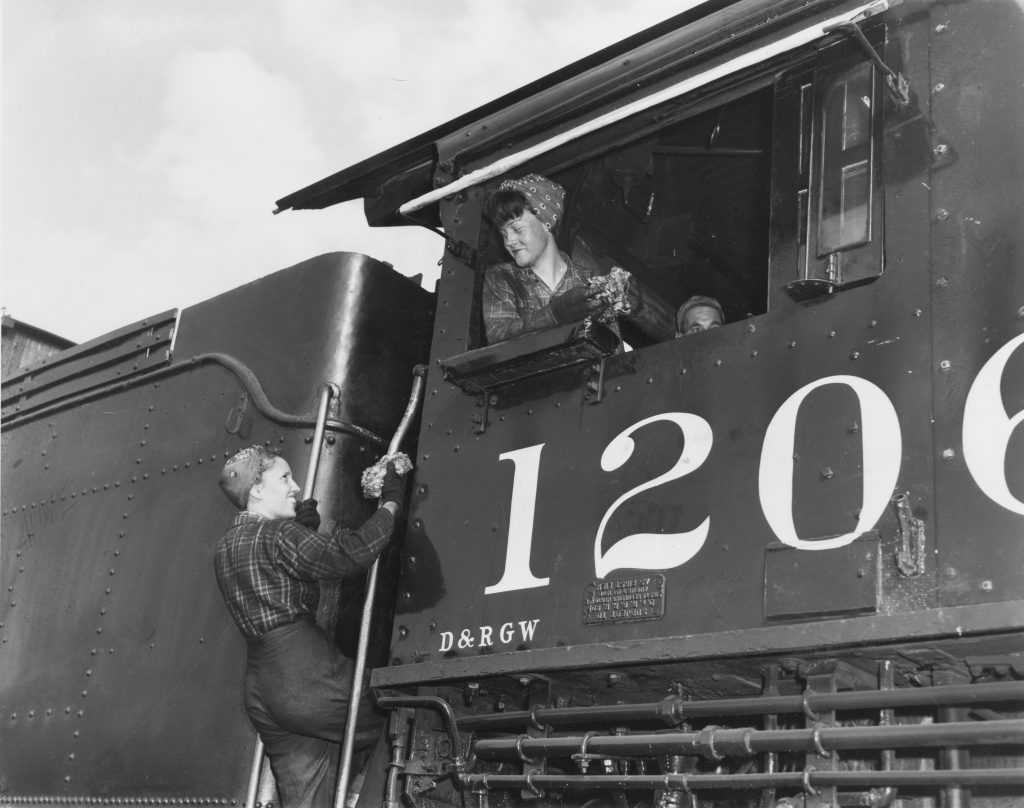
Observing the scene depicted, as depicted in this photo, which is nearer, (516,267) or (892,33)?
A: (892,33)

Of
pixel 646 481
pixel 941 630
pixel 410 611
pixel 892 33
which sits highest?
pixel 892 33

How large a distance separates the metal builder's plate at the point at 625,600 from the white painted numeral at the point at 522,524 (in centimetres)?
21

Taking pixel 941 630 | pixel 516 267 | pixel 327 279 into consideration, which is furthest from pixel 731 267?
pixel 941 630

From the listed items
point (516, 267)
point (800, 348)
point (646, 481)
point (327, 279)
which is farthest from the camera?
point (327, 279)

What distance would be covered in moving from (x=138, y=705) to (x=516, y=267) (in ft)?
7.23

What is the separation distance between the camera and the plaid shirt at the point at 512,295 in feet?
14.1

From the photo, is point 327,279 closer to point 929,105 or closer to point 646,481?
point 646,481

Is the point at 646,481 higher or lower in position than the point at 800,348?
lower

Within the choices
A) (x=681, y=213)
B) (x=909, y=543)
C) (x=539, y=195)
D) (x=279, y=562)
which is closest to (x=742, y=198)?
(x=681, y=213)

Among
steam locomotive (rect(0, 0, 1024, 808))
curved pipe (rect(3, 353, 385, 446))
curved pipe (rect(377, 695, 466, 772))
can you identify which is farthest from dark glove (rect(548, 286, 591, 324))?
curved pipe (rect(377, 695, 466, 772))

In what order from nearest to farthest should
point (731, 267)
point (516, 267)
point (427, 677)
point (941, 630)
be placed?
point (941, 630) < point (427, 677) < point (516, 267) < point (731, 267)

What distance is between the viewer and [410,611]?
4027mm

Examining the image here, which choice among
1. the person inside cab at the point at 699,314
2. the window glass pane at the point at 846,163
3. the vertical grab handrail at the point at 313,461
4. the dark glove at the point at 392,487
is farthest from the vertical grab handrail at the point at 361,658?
the window glass pane at the point at 846,163

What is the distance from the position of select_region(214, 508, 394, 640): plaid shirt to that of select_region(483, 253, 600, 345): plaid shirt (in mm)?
763
